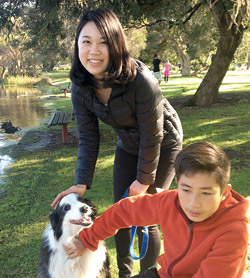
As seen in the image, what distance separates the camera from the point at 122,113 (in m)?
2.18

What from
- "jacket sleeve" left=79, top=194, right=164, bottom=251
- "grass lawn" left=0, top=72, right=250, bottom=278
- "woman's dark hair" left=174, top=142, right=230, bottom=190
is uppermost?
"woman's dark hair" left=174, top=142, right=230, bottom=190

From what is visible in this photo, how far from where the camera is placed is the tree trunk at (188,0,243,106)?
34.1ft

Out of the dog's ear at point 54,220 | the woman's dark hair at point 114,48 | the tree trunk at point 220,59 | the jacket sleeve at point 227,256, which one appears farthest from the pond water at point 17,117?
the tree trunk at point 220,59

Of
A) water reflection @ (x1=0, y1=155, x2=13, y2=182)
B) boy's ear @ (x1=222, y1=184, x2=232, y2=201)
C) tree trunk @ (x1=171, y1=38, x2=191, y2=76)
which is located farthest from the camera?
tree trunk @ (x1=171, y1=38, x2=191, y2=76)

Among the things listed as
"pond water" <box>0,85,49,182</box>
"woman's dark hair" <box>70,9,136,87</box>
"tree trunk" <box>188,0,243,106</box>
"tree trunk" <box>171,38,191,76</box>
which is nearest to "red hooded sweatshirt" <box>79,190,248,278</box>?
"woman's dark hair" <box>70,9,136,87</box>

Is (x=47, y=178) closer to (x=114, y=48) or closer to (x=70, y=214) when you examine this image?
(x=70, y=214)

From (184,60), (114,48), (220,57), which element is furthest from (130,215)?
(184,60)

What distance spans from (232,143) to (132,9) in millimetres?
4547

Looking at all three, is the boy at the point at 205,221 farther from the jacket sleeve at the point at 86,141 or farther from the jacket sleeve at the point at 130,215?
the jacket sleeve at the point at 86,141

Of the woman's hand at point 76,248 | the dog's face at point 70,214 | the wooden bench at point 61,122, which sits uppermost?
the dog's face at point 70,214

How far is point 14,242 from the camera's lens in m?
3.67

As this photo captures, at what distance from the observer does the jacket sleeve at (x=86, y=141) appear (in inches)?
95.1

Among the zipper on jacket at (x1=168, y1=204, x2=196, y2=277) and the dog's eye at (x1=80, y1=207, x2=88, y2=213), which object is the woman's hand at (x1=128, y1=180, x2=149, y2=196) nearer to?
the dog's eye at (x1=80, y1=207, x2=88, y2=213)

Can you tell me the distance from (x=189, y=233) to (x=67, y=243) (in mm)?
1067
